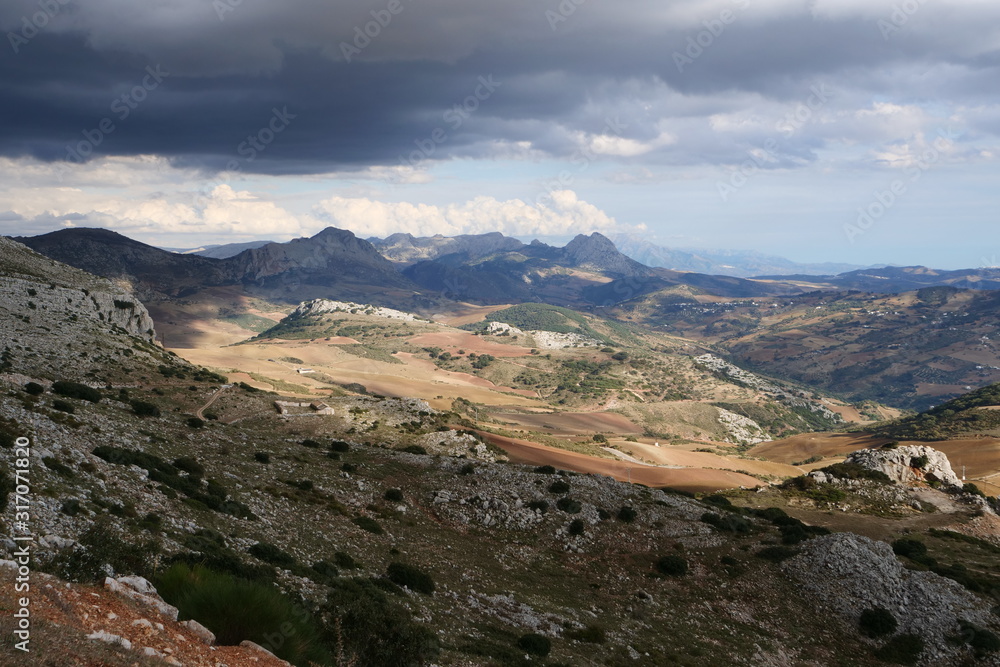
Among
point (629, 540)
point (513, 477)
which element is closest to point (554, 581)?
point (629, 540)

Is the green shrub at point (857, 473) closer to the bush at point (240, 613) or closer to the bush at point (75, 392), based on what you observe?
the bush at point (240, 613)

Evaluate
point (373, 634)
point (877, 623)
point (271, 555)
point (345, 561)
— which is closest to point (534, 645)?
point (373, 634)

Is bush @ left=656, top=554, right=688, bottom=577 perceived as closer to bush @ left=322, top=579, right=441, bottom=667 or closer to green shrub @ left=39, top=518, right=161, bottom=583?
bush @ left=322, top=579, right=441, bottom=667

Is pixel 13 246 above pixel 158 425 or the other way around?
above

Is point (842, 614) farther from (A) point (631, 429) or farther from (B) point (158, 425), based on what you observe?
(A) point (631, 429)

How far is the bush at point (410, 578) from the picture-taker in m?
30.1

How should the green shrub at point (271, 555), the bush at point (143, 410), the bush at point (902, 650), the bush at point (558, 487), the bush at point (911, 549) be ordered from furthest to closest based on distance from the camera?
the bush at point (558, 487) → the bush at point (911, 549) → the bush at point (143, 410) → the bush at point (902, 650) → the green shrub at point (271, 555)

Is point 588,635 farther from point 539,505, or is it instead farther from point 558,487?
point 558,487

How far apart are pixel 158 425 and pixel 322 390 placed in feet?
376

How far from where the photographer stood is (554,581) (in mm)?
38312

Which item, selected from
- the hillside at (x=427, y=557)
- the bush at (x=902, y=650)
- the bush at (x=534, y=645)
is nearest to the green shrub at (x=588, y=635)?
the hillside at (x=427, y=557)

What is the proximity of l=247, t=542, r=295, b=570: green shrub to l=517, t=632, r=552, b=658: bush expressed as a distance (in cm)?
1179

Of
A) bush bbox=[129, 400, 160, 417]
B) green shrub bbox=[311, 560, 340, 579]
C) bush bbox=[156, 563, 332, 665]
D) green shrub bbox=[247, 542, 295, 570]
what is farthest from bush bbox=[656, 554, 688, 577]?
bush bbox=[129, 400, 160, 417]

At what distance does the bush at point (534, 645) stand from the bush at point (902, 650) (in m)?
24.2
